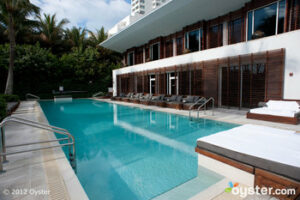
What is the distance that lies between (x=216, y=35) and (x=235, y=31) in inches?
50.9

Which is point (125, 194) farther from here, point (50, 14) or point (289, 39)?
point (50, 14)

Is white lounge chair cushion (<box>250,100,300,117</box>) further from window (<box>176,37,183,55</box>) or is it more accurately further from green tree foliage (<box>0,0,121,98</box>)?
green tree foliage (<box>0,0,121,98</box>)

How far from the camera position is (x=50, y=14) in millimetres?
22797

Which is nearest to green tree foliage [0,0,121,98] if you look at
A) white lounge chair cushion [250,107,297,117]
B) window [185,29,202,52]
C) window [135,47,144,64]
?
window [135,47,144,64]

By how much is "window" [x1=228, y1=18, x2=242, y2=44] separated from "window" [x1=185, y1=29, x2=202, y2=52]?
7.33 feet

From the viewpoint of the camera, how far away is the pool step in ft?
7.64

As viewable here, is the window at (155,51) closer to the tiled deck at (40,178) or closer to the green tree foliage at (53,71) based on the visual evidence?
the green tree foliage at (53,71)

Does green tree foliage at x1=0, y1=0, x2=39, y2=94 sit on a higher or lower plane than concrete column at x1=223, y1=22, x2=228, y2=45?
higher

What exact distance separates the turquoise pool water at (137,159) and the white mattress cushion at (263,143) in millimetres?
623

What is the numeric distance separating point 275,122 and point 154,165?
17.3ft

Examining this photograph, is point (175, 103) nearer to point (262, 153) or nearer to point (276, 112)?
point (276, 112)

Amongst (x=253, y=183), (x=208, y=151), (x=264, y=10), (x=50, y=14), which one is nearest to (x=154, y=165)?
(x=208, y=151)

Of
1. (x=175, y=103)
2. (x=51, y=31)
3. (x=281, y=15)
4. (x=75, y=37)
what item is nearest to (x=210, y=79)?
(x=175, y=103)

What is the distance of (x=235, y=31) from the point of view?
384 inches
